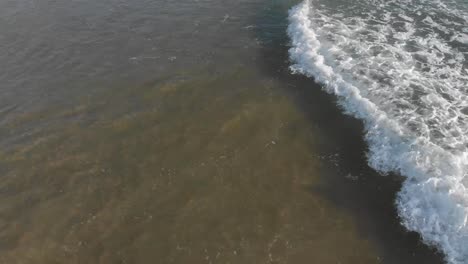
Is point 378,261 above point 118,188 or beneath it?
beneath

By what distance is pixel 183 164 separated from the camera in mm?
16172

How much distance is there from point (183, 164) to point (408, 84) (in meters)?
12.2

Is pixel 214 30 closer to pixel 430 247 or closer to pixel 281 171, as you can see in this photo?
pixel 281 171

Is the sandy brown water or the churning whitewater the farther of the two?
the churning whitewater

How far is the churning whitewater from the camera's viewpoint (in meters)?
14.2

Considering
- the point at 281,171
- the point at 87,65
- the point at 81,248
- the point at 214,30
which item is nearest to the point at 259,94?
the point at 281,171

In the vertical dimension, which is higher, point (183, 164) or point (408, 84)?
point (408, 84)

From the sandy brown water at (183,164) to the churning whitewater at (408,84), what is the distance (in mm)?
925

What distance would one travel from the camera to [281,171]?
52.2 feet

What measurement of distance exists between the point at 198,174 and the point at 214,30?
40.7 feet

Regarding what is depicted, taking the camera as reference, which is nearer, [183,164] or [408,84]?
[183,164]

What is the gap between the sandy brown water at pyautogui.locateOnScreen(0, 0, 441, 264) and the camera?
43.7 feet

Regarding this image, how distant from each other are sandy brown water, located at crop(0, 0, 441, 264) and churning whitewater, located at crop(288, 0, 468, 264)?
92cm

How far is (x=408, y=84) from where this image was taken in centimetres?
2019
